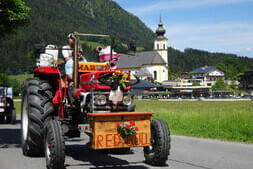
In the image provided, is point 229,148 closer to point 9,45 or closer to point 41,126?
point 41,126

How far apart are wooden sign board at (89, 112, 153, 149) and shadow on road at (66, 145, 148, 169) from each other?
3.12 feet

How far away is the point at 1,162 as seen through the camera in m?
8.13

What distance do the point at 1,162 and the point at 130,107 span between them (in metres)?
3.24

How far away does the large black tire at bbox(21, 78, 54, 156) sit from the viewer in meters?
7.71

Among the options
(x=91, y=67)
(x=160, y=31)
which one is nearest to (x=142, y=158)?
(x=91, y=67)

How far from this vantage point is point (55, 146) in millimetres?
6262

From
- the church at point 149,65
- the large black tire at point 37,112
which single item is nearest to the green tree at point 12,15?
the large black tire at point 37,112

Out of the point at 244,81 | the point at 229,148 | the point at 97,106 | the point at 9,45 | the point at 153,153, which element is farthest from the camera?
the point at 9,45

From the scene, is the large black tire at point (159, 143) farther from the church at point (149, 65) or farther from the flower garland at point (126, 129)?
the church at point (149, 65)

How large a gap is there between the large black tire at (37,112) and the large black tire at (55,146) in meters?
1.04

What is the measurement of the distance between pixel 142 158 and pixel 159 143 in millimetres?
1750

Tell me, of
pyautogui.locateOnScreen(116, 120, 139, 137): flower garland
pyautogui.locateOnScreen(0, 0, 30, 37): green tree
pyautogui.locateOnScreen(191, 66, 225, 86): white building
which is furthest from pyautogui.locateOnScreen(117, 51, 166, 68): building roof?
pyautogui.locateOnScreen(116, 120, 139, 137): flower garland

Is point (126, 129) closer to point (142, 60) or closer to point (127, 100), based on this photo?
point (127, 100)

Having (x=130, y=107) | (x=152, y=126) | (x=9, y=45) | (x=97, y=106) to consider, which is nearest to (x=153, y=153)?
(x=152, y=126)
